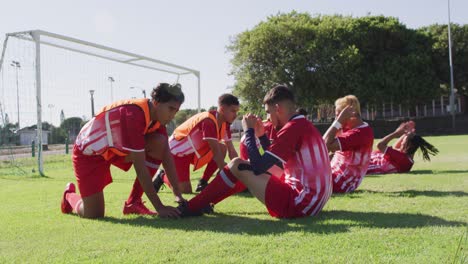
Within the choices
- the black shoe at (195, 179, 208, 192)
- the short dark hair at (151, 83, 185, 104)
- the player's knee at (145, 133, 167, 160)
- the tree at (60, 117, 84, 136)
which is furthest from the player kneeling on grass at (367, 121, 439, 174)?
the tree at (60, 117, 84, 136)

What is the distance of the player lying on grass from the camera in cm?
707

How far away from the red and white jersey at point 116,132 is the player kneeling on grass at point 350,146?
2.62 m

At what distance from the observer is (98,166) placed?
17.3 feet

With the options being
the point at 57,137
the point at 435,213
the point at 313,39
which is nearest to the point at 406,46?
the point at 313,39

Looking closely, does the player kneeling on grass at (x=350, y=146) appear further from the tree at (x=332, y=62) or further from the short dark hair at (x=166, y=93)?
the tree at (x=332, y=62)

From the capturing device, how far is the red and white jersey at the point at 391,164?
33.2 feet

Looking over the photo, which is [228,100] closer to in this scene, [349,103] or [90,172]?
[349,103]

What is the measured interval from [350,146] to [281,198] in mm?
2279

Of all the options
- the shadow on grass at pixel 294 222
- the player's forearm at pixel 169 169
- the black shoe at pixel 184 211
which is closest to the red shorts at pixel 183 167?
the player's forearm at pixel 169 169

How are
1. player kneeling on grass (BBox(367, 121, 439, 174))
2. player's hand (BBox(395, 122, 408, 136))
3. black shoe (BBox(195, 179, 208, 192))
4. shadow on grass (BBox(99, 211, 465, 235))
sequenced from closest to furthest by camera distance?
shadow on grass (BBox(99, 211, 465, 235)) → black shoe (BBox(195, 179, 208, 192)) → player's hand (BBox(395, 122, 408, 136)) → player kneeling on grass (BBox(367, 121, 439, 174))

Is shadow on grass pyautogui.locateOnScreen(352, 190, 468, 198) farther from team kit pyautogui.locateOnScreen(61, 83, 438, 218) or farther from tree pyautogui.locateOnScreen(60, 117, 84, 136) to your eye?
tree pyautogui.locateOnScreen(60, 117, 84, 136)

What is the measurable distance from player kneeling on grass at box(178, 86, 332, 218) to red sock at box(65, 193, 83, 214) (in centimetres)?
172

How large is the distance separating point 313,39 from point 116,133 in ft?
124

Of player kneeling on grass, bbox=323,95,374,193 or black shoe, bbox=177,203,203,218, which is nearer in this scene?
black shoe, bbox=177,203,203,218
